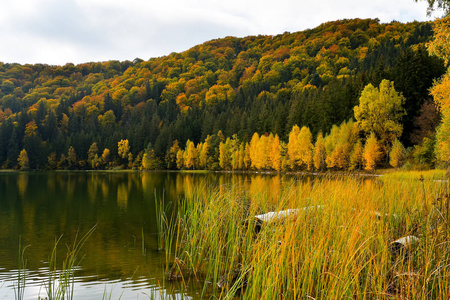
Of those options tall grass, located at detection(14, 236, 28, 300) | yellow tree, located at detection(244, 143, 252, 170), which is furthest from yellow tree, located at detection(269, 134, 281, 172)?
tall grass, located at detection(14, 236, 28, 300)

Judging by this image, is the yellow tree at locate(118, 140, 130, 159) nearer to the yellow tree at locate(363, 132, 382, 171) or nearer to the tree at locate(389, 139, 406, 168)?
the yellow tree at locate(363, 132, 382, 171)

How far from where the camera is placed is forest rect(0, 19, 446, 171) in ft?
154

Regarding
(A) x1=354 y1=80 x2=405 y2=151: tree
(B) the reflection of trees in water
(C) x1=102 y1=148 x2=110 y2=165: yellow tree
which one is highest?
(A) x1=354 y1=80 x2=405 y2=151: tree

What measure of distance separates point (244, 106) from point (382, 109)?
66.6 metres

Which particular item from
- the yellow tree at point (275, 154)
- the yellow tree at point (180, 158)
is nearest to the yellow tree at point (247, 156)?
the yellow tree at point (275, 154)

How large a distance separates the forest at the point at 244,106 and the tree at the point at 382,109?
0.14m

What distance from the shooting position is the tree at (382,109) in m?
45.2

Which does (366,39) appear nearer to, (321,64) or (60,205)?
(321,64)

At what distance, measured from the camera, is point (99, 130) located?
420ft

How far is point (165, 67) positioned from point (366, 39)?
9231 cm

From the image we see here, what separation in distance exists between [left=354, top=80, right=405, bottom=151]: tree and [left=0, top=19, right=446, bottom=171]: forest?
138mm

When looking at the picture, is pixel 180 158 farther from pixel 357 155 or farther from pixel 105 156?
pixel 357 155

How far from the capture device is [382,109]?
1786 inches

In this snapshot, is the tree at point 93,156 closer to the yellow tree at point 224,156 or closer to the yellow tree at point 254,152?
the yellow tree at point 224,156
